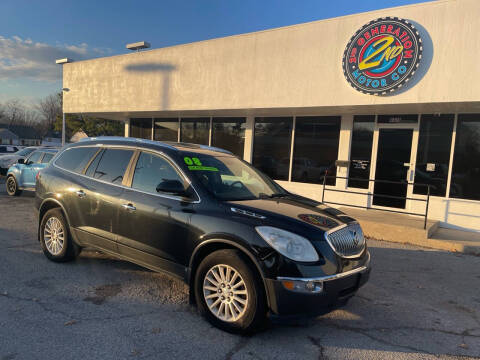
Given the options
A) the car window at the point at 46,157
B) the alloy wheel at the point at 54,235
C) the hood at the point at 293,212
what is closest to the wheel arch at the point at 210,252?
the hood at the point at 293,212

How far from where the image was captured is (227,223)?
132 inches

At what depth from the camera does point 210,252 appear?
3.51m

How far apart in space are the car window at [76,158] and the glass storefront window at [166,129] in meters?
8.44

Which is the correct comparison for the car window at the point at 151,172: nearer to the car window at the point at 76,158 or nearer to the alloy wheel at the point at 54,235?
the car window at the point at 76,158

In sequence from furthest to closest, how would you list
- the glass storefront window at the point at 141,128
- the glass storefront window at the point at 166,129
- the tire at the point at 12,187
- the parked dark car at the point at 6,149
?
the parked dark car at the point at 6,149
the glass storefront window at the point at 141,128
the glass storefront window at the point at 166,129
the tire at the point at 12,187

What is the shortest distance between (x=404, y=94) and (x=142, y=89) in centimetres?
865

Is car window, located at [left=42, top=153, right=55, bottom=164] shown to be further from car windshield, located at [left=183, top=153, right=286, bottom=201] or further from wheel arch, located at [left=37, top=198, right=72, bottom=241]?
car windshield, located at [left=183, top=153, right=286, bottom=201]

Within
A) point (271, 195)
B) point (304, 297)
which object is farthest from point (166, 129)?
point (304, 297)

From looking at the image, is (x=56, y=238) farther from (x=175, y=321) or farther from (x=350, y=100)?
(x=350, y=100)

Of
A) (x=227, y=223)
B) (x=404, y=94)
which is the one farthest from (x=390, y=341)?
(x=404, y=94)

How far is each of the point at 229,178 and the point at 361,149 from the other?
6706mm

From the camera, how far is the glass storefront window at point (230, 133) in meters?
12.0

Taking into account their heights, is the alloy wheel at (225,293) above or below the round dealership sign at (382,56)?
below

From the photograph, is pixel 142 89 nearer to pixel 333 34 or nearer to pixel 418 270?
pixel 333 34
